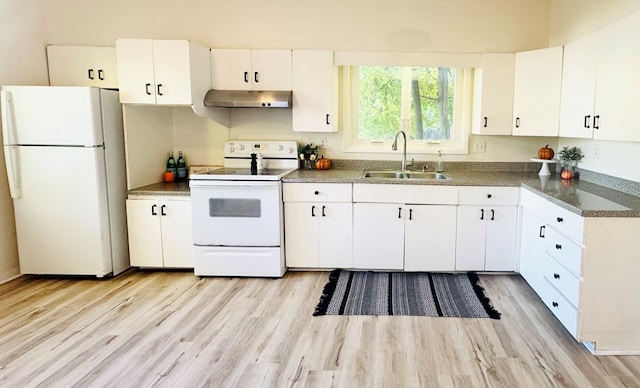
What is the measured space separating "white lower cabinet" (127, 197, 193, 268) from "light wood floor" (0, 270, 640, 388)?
0.40m

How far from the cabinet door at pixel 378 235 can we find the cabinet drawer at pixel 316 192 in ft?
0.49

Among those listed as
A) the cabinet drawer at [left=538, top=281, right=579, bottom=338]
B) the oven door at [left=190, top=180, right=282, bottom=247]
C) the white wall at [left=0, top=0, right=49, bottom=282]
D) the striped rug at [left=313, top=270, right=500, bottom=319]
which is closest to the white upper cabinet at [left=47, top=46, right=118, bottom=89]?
the white wall at [left=0, top=0, right=49, bottom=282]

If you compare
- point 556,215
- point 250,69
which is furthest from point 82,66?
point 556,215

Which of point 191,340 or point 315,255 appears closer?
point 191,340

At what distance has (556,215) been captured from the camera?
2826 millimetres

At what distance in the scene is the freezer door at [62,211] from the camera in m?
3.55

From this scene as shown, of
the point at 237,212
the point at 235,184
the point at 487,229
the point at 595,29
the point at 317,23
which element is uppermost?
the point at 317,23

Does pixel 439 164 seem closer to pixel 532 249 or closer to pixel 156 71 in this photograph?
pixel 532 249

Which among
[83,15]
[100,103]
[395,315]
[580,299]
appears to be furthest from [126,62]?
[580,299]

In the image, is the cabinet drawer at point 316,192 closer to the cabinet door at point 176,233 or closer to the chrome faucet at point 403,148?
the chrome faucet at point 403,148

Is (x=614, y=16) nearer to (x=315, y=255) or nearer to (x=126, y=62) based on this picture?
(x=315, y=255)

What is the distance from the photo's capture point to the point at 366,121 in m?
4.39

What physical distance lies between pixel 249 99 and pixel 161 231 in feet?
4.47

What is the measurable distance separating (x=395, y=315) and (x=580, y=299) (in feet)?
3.64
